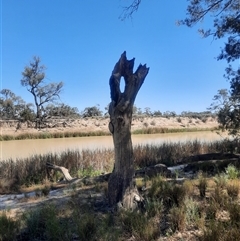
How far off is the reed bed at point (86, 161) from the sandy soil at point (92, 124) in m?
14.9

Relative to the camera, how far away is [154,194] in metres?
3.81

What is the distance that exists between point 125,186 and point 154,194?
0.43 metres

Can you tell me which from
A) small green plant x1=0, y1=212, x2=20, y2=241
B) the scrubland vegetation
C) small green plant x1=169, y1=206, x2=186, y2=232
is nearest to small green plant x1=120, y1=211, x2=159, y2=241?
the scrubland vegetation

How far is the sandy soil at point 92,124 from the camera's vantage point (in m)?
24.5

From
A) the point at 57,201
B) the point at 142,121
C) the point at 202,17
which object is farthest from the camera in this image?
the point at 142,121

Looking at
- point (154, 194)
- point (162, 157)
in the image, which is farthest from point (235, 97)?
point (154, 194)

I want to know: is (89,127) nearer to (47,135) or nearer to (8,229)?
(47,135)

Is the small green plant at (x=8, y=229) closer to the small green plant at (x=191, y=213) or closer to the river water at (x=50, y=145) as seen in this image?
the small green plant at (x=191, y=213)

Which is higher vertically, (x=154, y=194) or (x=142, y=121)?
(x=142, y=121)

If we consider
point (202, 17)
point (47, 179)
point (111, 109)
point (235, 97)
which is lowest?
point (47, 179)

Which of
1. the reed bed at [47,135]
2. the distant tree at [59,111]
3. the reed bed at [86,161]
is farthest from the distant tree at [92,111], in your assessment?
the reed bed at [86,161]

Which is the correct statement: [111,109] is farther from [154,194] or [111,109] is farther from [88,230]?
[88,230]

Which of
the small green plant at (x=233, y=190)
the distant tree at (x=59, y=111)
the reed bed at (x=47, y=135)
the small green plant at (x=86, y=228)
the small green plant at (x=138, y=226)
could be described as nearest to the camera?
the small green plant at (x=138, y=226)

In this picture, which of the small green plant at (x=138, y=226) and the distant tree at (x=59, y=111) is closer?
the small green plant at (x=138, y=226)
